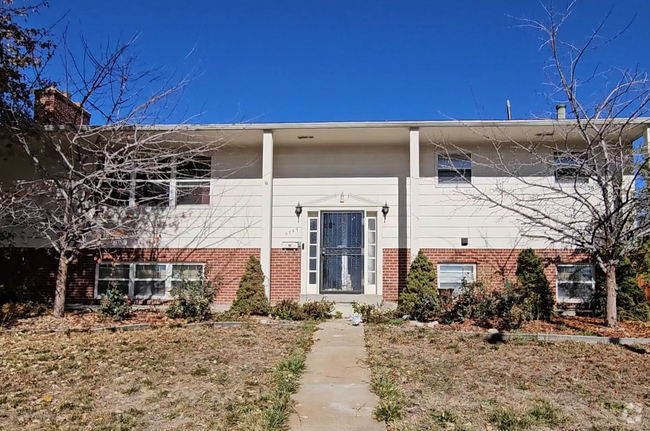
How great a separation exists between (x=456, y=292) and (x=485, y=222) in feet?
5.74

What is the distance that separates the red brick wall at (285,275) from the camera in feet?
37.9

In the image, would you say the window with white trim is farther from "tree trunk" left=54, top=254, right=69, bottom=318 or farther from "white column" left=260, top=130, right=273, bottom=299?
"tree trunk" left=54, top=254, right=69, bottom=318

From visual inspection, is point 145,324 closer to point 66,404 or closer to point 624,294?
point 66,404

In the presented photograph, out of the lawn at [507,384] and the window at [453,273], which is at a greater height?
the window at [453,273]

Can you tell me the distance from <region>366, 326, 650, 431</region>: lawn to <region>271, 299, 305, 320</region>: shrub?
217cm

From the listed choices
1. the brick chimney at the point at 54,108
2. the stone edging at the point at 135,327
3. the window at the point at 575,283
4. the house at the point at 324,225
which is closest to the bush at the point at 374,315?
the stone edging at the point at 135,327

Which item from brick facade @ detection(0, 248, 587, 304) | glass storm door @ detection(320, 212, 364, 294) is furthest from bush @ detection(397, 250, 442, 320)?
glass storm door @ detection(320, 212, 364, 294)

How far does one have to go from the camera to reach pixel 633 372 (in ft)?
19.3

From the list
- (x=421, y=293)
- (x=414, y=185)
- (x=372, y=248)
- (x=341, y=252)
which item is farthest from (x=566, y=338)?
(x=341, y=252)

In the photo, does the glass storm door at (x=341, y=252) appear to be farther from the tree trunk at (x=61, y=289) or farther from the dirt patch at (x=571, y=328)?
the tree trunk at (x=61, y=289)

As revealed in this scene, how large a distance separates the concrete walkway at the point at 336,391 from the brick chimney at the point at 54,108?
665 cm

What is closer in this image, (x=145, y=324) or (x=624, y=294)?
(x=145, y=324)

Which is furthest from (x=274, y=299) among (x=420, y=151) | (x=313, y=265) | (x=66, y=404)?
(x=66, y=404)

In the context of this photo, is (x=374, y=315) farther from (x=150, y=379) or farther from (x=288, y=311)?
(x=150, y=379)
